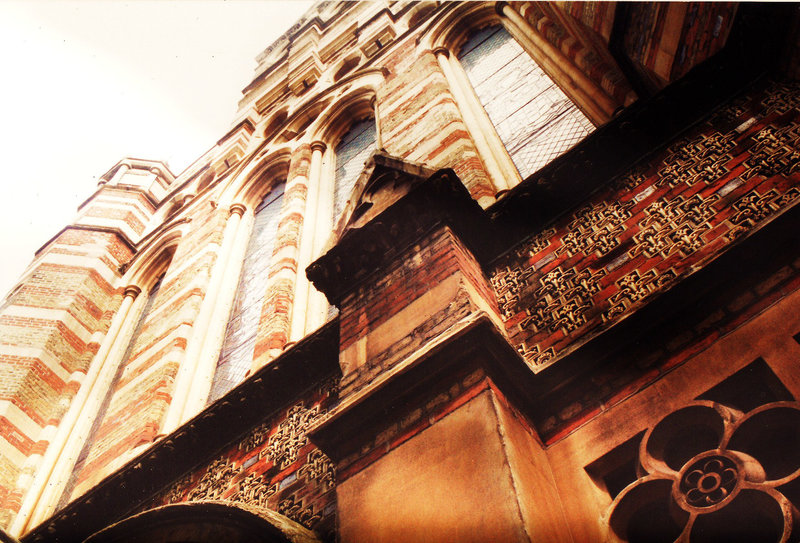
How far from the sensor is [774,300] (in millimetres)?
2514

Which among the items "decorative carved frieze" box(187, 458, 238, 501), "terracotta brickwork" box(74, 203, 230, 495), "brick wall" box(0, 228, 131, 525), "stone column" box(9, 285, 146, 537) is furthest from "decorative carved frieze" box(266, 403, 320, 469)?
"brick wall" box(0, 228, 131, 525)

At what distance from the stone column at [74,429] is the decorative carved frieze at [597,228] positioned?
5243mm

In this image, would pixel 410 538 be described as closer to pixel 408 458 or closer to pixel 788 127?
pixel 408 458

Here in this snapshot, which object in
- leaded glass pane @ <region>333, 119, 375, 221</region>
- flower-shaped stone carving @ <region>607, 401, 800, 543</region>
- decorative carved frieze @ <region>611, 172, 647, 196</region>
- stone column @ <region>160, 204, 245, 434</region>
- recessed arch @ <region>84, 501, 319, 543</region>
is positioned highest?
leaded glass pane @ <region>333, 119, 375, 221</region>

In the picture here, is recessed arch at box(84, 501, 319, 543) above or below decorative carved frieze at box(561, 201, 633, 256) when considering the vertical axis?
below

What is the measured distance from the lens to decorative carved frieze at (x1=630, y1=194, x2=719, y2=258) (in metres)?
2.99

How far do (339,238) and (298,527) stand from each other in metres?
1.70

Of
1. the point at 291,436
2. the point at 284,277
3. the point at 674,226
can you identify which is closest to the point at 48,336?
the point at 284,277

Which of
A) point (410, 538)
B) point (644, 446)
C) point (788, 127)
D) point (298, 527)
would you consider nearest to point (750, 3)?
point (788, 127)

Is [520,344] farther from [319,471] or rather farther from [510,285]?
[319,471]

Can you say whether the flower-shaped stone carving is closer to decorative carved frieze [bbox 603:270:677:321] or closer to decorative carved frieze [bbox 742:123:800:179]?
decorative carved frieze [bbox 603:270:677:321]

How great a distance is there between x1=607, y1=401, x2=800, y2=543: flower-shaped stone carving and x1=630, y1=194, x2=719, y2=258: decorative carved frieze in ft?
2.92

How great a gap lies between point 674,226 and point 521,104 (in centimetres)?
348

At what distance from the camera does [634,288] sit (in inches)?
118
